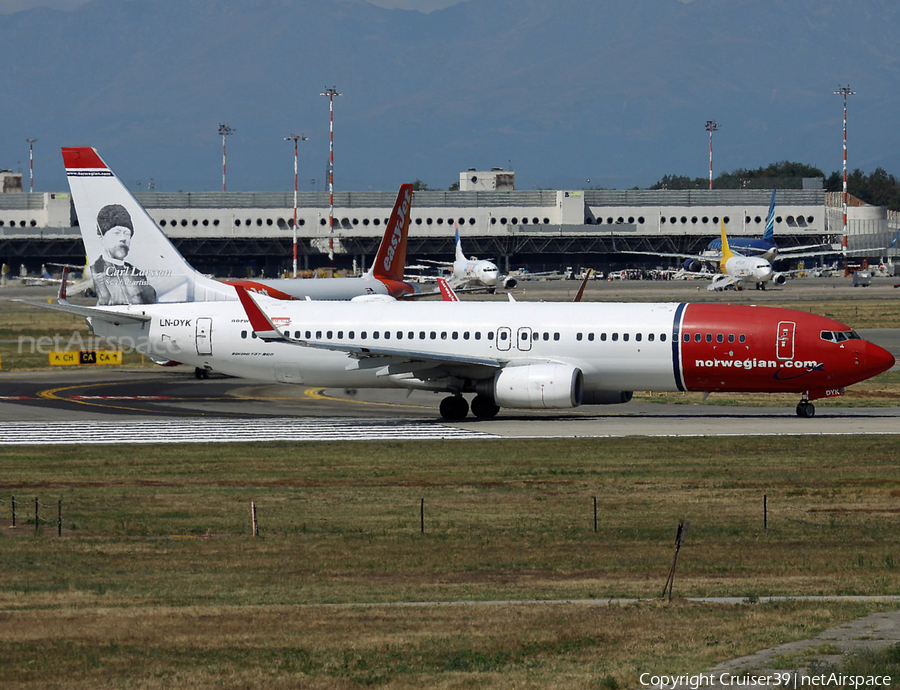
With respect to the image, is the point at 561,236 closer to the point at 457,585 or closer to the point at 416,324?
the point at 416,324

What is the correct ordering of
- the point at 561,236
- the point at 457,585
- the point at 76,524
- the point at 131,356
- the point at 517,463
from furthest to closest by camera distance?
the point at 561,236, the point at 131,356, the point at 517,463, the point at 76,524, the point at 457,585

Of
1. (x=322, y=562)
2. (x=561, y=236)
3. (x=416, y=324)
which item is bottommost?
(x=322, y=562)

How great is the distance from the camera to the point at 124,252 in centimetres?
5144

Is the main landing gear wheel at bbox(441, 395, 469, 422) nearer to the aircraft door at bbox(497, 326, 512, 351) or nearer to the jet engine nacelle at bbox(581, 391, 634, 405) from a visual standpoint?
the aircraft door at bbox(497, 326, 512, 351)

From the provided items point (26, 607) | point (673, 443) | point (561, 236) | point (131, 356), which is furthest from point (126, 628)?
point (561, 236)

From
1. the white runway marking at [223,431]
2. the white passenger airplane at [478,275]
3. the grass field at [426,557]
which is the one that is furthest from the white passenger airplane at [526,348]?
the white passenger airplane at [478,275]

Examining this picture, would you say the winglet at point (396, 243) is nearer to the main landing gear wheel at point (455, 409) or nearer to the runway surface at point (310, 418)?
the runway surface at point (310, 418)

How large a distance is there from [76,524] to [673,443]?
1870cm

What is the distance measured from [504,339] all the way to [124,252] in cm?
1754

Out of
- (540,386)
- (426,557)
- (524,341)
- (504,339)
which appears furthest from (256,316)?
(426,557)

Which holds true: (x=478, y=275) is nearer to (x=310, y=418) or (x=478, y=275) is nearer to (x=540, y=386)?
(x=310, y=418)

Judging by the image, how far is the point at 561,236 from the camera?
189 m

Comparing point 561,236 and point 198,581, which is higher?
point 561,236

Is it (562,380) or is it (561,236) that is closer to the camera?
(562,380)
